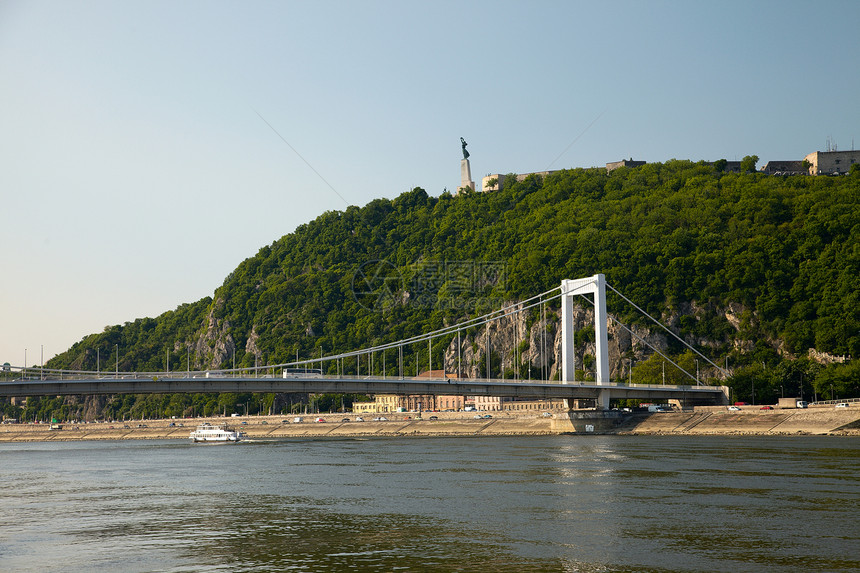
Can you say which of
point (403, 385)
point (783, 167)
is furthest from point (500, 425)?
point (783, 167)

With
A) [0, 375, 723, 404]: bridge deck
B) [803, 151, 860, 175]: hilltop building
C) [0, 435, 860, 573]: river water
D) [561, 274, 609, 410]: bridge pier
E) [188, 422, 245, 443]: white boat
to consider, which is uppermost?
[803, 151, 860, 175]: hilltop building

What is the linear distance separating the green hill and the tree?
7.28 m

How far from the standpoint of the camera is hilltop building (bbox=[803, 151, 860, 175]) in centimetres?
13150

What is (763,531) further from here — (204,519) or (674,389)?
(674,389)

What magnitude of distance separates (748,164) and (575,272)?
4115cm

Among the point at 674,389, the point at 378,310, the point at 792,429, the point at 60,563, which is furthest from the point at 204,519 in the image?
the point at 378,310

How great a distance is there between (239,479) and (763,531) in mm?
23538

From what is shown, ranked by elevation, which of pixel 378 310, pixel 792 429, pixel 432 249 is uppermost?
pixel 432 249

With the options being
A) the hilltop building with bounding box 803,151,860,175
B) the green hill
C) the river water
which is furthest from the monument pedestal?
the river water

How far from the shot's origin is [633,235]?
371 ft

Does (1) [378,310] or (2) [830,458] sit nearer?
(2) [830,458]

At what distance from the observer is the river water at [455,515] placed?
19.0m

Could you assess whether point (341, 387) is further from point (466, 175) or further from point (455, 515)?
point (466, 175)

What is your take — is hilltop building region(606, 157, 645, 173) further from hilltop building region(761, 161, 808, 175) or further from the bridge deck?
the bridge deck
